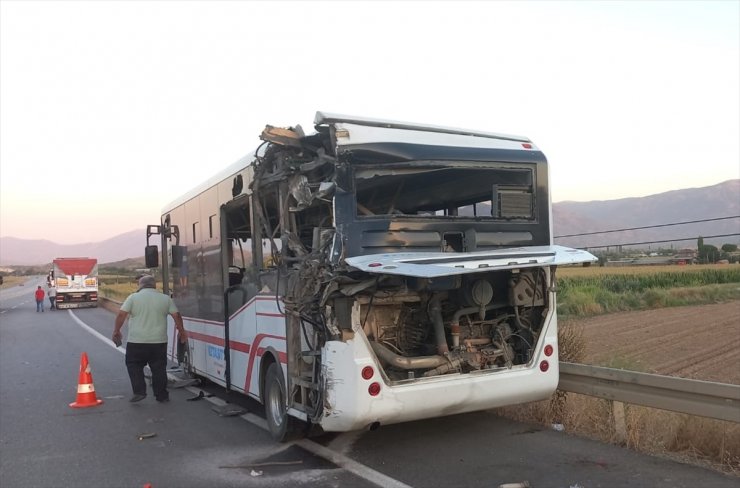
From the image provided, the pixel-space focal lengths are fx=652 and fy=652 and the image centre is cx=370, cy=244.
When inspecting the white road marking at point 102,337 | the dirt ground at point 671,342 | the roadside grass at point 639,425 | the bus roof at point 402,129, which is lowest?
the dirt ground at point 671,342

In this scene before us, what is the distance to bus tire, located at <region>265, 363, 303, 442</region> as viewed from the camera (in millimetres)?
6617

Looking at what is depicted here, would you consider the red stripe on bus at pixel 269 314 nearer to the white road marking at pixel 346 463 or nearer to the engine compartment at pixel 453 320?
the engine compartment at pixel 453 320

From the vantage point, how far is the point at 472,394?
599cm

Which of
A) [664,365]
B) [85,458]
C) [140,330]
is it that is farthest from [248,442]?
[664,365]

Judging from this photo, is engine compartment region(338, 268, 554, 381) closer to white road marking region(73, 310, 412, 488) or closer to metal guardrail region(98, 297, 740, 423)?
metal guardrail region(98, 297, 740, 423)

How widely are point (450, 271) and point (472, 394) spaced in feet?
4.92

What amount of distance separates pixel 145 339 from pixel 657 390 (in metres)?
6.82

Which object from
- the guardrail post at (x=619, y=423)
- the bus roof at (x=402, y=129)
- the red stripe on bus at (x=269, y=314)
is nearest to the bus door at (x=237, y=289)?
the red stripe on bus at (x=269, y=314)

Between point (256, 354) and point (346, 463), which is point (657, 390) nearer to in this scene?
point (346, 463)

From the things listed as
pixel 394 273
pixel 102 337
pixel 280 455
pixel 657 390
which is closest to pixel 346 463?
pixel 280 455

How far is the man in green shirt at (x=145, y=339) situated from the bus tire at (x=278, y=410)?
303cm

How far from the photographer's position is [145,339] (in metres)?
9.38

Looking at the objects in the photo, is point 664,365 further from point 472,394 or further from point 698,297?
point 698,297

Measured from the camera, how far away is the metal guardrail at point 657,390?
5.17 meters
